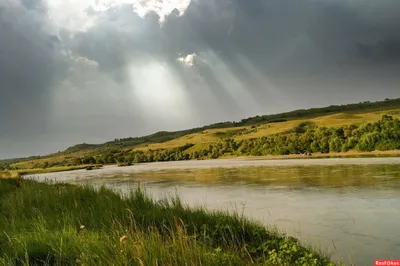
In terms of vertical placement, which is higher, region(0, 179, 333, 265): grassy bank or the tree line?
region(0, 179, 333, 265): grassy bank

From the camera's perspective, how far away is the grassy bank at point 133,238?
6094mm

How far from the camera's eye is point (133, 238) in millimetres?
7320

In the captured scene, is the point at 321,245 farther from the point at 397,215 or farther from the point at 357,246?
the point at 397,215

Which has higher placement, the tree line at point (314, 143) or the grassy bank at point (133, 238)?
the grassy bank at point (133, 238)

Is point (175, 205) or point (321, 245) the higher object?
point (175, 205)

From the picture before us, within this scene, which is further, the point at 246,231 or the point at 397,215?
the point at 397,215

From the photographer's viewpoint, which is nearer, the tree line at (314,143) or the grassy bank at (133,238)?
the grassy bank at (133,238)

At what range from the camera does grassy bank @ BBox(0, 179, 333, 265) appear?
609 centimetres

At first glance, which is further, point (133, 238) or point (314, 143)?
point (314, 143)

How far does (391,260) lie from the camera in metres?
8.63

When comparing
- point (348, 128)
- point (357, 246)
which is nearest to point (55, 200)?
point (357, 246)

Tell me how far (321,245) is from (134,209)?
629cm

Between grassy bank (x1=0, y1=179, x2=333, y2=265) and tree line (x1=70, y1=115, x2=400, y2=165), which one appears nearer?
grassy bank (x1=0, y1=179, x2=333, y2=265)

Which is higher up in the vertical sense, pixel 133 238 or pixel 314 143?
pixel 133 238
